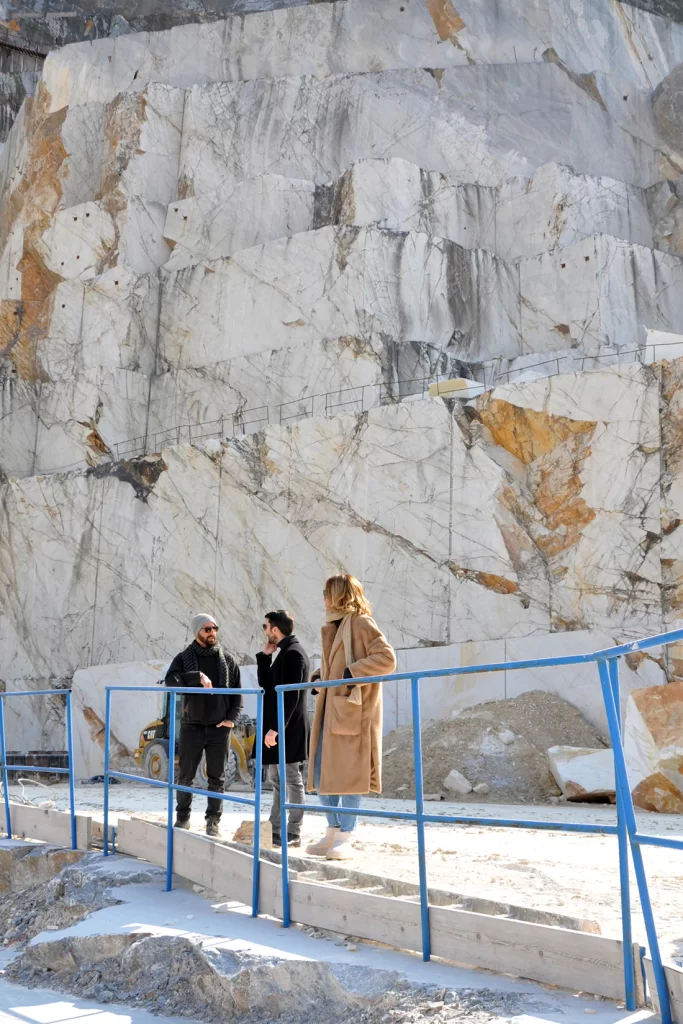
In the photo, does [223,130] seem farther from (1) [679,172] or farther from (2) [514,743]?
(2) [514,743]

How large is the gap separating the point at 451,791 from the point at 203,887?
7.17m

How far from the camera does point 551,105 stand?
83.8 feet

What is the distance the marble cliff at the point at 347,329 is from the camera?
1541 cm

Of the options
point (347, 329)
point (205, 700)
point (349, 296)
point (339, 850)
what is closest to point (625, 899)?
point (339, 850)

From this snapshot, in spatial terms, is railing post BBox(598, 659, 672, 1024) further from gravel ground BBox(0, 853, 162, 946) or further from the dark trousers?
the dark trousers

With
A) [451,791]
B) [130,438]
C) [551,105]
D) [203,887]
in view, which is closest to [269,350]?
[130,438]

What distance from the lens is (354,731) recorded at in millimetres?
5012

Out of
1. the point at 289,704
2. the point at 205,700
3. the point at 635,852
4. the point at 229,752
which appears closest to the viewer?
the point at 635,852

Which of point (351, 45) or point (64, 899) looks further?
point (351, 45)

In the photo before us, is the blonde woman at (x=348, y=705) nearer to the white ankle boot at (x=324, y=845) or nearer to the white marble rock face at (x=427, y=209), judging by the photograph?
the white ankle boot at (x=324, y=845)

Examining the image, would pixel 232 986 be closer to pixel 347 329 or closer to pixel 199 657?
pixel 199 657

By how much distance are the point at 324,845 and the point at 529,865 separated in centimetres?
119

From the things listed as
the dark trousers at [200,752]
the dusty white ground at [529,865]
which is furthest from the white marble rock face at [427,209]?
the dark trousers at [200,752]

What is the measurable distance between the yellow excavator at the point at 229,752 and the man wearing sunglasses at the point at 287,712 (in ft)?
19.9
